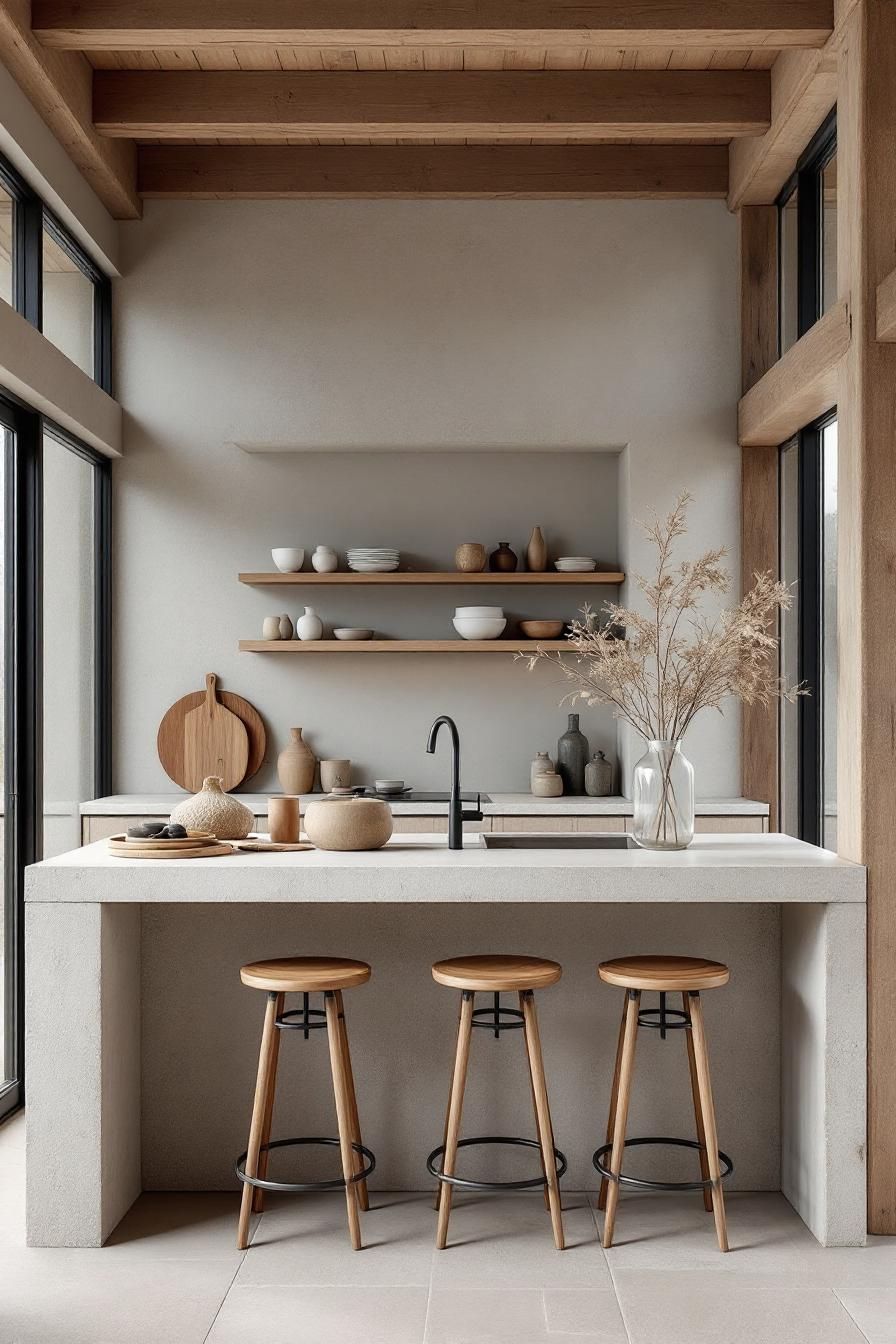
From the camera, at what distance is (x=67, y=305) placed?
15.9 feet

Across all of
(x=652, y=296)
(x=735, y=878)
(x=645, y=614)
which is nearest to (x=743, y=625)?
(x=735, y=878)

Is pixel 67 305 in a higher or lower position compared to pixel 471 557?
higher

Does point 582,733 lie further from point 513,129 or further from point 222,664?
point 513,129

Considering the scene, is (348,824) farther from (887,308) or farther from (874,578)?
(887,308)

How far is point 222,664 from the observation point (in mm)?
5527

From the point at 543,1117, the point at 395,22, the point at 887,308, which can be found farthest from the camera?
the point at 395,22

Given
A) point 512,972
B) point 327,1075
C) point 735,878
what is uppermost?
point 735,878

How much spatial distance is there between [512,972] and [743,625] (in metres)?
1.08

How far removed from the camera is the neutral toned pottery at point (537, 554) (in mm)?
5375

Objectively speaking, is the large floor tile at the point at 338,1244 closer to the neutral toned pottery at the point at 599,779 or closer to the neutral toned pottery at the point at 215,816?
the neutral toned pottery at the point at 215,816

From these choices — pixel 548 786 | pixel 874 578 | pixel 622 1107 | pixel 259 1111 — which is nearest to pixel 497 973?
pixel 622 1107

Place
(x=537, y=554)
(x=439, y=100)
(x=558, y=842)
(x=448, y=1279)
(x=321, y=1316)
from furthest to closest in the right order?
1. (x=537, y=554)
2. (x=439, y=100)
3. (x=558, y=842)
4. (x=448, y=1279)
5. (x=321, y=1316)

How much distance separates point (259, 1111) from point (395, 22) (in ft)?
10.3

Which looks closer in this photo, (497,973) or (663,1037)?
(497,973)
